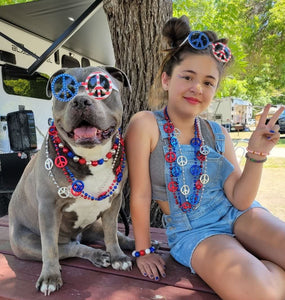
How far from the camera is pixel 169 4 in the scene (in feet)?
10.4

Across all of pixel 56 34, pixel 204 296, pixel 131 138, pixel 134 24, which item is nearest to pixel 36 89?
pixel 56 34

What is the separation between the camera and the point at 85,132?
1726 mm

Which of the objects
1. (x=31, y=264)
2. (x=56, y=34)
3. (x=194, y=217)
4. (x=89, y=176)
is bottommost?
(x=31, y=264)

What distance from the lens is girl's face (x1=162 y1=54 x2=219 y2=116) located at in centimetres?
206

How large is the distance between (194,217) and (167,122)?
67 centimetres

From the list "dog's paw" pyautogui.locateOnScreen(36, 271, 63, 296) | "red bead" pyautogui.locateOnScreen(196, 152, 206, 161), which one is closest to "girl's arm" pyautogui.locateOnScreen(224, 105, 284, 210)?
"red bead" pyautogui.locateOnScreen(196, 152, 206, 161)

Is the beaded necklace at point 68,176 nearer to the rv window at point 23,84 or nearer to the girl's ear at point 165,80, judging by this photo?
the girl's ear at point 165,80

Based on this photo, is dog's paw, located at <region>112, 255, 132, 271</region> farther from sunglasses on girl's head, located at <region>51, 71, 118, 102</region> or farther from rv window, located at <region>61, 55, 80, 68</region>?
rv window, located at <region>61, 55, 80, 68</region>

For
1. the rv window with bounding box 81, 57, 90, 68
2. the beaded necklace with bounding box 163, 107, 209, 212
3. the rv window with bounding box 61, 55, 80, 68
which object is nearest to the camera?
the beaded necklace with bounding box 163, 107, 209, 212

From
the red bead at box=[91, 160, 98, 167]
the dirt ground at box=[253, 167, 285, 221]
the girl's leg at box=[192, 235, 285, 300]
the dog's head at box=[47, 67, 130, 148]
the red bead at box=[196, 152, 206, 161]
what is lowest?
the dirt ground at box=[253, 167, 285, 221]

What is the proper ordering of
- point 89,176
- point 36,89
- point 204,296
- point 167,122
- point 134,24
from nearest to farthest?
point 204,296 → point 89,176 → point 167,122 → point 134,24 → point 36,89

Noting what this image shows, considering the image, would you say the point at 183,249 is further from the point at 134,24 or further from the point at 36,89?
the point at 36,89

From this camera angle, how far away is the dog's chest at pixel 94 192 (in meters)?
1.89

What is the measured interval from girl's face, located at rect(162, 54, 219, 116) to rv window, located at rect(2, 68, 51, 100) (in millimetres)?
4062
